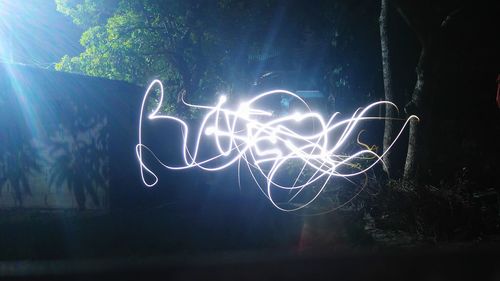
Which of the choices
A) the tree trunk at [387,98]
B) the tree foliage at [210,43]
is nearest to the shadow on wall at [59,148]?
the tree trunk at [387,98]

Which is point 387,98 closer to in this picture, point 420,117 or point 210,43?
point 420,117

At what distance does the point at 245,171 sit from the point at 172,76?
513 inches

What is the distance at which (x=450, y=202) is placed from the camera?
8031mm

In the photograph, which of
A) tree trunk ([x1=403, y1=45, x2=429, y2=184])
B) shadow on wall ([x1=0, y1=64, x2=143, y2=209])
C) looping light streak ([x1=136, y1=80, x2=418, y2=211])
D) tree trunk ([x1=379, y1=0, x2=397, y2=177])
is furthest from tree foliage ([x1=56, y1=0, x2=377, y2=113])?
shadow on wall ([x1=0, y1=64, x2=143, y2=209])

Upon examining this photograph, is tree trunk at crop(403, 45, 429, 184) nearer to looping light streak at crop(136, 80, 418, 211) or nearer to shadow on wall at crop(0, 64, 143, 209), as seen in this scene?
looping light streak at crop(136, 80, 418, 211)

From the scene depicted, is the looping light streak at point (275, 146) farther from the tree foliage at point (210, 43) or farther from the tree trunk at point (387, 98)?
the tree foliage at point (210, 43)

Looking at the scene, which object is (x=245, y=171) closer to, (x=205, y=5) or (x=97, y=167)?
(x=97, y=167)

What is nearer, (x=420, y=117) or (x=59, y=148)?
(x=59, y=148)

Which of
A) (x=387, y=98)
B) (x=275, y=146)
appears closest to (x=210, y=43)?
(x=387, y=98)

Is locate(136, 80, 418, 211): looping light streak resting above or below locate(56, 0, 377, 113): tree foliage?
below

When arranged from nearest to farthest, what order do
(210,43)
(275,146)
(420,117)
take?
(420,117) → (275,146) → (210,43)

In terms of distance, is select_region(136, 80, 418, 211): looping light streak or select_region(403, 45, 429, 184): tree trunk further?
select_region(403, 45, 429, 184): tree trunk

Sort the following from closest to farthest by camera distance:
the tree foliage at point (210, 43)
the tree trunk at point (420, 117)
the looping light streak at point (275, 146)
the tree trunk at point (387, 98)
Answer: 1. the looping light streak at point (275, 146)
2. the tree trunk at point (420, 117)
3. the tree trunk at point (387, 98)
4. the tree foliage at point (210, 43)

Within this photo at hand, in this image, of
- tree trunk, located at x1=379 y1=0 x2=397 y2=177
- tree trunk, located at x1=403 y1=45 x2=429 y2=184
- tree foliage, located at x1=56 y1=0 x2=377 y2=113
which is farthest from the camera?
tree foliage, located at x1=56 y1=0 x2=377 y2=113
